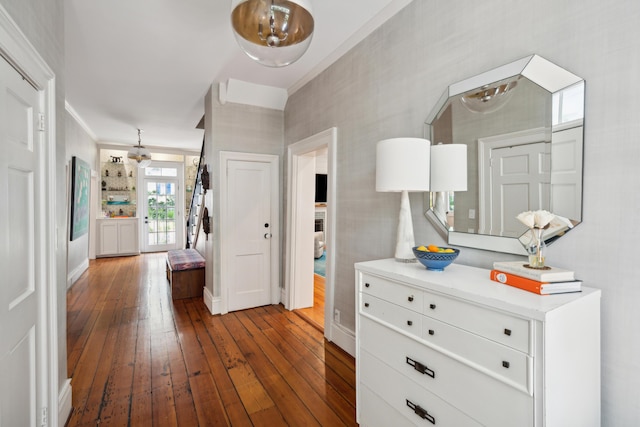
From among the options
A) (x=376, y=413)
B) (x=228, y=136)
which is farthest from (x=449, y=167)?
(x=228, y=136)

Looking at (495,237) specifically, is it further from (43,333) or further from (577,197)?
(43,333)

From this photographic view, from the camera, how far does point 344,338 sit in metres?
2.80

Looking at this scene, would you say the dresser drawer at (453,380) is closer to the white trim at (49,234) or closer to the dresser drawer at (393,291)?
the dresser drawer at (393,291)

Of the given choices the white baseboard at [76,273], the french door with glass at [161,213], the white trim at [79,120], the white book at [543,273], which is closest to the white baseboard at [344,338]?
the white book at [543,273]

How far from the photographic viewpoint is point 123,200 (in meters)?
7.98

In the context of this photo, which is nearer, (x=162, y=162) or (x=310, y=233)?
(x=310, y=233)

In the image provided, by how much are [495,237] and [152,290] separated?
4940mm

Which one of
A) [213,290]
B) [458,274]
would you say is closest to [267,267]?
[213,290]

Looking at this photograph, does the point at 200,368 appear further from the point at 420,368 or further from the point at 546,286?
the point at 546,286

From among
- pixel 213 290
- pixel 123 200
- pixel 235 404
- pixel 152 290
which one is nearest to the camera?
pixel 235 404

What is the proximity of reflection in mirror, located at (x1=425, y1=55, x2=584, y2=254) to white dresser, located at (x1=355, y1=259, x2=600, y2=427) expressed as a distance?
0.92 ft

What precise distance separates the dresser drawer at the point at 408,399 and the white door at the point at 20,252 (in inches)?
63.5

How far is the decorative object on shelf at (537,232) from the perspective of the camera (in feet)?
4.15

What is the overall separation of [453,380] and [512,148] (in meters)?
1.14
